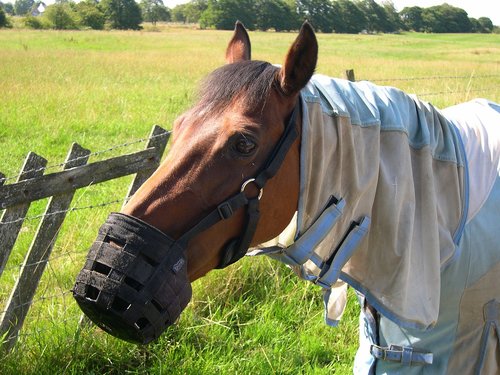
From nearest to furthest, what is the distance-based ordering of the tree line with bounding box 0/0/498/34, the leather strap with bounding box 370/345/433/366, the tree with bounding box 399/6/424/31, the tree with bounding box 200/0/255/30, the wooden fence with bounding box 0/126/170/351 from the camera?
1. the leather strap with bounding box 370/345/433/366
2. the wooden fence with bounding box 0/126/170/351
3. the tree line with bounding box 0/0/498/34
4. the tree with bounding box 200/0/255/30
5. the tree with bounding box 399/6/424/31

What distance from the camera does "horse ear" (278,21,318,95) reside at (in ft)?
5.74

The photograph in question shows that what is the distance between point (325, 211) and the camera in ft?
6.05

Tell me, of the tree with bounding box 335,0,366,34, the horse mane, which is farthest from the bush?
the horse mane

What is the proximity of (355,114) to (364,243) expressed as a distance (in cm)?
49

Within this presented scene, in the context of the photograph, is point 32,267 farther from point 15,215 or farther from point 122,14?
point 122,14

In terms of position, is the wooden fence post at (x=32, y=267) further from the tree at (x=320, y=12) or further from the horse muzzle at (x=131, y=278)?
the tree at (x=320, y=12)

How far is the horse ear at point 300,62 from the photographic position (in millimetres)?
1749

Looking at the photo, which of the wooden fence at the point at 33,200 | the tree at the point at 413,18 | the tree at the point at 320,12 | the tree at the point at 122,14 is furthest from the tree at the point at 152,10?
the wooden fence at the point at 33,200

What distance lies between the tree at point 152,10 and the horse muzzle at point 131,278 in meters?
102

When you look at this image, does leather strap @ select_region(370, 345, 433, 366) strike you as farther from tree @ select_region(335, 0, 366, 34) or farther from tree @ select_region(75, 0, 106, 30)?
tree @ select_region(335, 0, 366, 34)

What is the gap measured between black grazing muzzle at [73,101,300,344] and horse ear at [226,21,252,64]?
89 centimetres

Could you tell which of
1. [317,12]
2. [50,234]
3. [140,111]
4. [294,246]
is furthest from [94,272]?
[317,12]

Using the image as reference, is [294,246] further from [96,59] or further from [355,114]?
[96,59]

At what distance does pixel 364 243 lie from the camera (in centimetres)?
199
